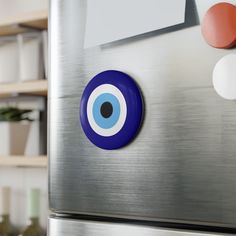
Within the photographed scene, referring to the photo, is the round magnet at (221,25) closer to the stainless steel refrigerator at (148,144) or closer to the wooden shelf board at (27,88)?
the stainless steel refrigerator at (148,144)

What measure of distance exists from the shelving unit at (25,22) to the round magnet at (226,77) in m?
0.99

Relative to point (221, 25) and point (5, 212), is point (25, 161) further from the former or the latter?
point (221, 25)

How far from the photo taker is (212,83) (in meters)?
0.62

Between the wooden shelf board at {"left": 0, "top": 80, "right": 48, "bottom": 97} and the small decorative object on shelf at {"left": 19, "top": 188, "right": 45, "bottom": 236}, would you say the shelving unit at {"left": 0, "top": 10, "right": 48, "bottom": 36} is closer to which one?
the wooden shelf board at {"left": 0, "top": 80, "right": 48, "bottom": 97}

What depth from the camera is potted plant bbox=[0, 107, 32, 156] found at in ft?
5.54

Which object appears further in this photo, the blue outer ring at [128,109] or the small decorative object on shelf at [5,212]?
the small decorative object on shelf at [5,212]

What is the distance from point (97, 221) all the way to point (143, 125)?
0.46 feet

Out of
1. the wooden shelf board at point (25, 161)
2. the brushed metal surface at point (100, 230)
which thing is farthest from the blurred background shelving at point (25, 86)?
the brushed metal surface at point (100, 230)

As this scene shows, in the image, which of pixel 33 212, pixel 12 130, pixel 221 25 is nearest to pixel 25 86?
pixel 12 130

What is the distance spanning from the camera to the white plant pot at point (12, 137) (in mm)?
1685

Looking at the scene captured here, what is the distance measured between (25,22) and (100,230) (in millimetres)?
1019

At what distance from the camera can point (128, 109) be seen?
672 mm

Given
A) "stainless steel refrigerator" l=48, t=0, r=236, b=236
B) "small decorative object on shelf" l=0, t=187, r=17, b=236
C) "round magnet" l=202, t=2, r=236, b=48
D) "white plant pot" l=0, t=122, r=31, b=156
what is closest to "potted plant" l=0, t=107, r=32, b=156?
"white plant pot" l=0, t=122, r=31, b=156

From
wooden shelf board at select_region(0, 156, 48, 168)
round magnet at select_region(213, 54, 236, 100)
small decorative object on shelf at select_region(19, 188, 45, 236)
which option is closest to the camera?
round magnet at select_region(213, 54, 236, 100)
